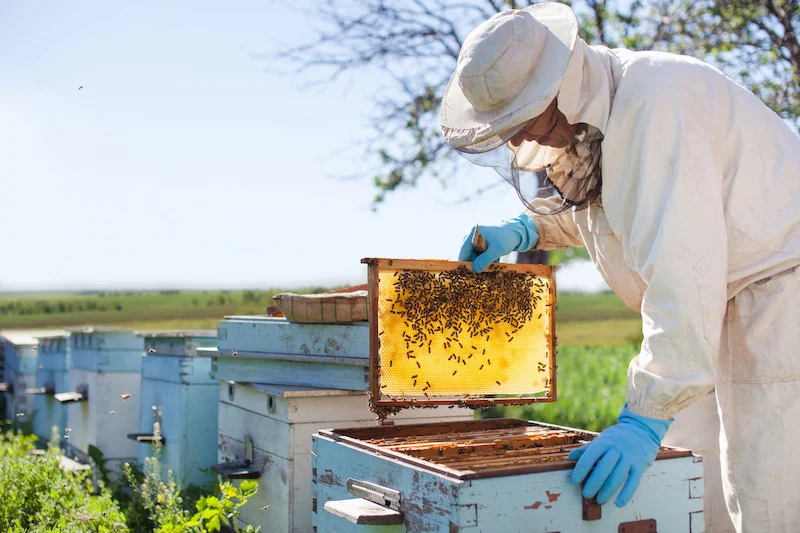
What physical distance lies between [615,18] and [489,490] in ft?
26.3

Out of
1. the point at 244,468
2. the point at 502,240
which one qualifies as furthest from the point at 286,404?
the point at 502,240

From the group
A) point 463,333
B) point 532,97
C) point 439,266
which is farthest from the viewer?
point 463,333

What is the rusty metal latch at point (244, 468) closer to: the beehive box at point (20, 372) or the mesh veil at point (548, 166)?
the mesh veil at point (548, 166)

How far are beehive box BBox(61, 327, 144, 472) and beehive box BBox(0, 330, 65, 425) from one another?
217cm

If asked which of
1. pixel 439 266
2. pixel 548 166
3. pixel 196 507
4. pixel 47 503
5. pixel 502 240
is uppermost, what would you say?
pixel 548 166

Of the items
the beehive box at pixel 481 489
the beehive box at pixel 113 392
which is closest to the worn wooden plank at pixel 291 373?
the beehive box at pixel 481 489

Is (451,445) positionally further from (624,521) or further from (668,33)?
(668,33)

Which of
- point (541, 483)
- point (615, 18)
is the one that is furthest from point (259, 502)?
point (615, 18)

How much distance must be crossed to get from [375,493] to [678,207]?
4.04ft

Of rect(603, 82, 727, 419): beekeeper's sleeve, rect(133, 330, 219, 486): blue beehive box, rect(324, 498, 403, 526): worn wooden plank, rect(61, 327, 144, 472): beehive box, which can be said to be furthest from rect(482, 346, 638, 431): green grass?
rect(324, 498, 403, 526): worn wooden plank

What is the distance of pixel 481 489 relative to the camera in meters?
1.98

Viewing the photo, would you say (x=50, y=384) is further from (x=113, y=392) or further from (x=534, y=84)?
(x=534, y=84)

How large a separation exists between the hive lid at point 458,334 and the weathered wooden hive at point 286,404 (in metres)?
0.41

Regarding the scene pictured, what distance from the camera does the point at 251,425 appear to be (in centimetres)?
396
